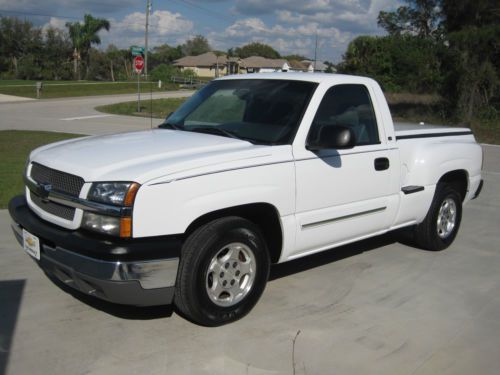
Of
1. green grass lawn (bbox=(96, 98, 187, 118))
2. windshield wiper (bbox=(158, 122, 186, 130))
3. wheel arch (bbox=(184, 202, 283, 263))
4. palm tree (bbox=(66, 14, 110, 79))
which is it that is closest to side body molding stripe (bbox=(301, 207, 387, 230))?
wheel arch (bbox=(184, 202, 283, 263))

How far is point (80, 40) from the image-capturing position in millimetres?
66938

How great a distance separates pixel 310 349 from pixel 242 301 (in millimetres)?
653

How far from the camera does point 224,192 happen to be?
383cm

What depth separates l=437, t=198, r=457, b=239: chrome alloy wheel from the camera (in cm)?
616

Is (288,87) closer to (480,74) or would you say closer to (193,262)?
(193,262)

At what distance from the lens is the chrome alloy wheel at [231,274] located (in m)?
3.99

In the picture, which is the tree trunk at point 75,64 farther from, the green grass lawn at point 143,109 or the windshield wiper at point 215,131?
the windshield wiper at point 215,131

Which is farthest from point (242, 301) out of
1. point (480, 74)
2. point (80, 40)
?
point (80, 40)

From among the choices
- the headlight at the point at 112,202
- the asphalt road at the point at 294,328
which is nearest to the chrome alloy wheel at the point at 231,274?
the asphalt road at the point at 294,328

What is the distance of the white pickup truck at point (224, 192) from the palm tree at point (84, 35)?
65.3 metres

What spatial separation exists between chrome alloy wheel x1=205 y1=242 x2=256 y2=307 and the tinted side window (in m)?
1.21

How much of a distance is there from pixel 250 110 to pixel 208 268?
155 cm

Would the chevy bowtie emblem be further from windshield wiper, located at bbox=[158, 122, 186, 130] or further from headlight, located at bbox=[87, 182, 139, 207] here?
windshield wiper, located at bbox=[158, 122, 186, 130]

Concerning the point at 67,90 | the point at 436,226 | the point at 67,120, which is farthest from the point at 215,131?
the point at 67,90
